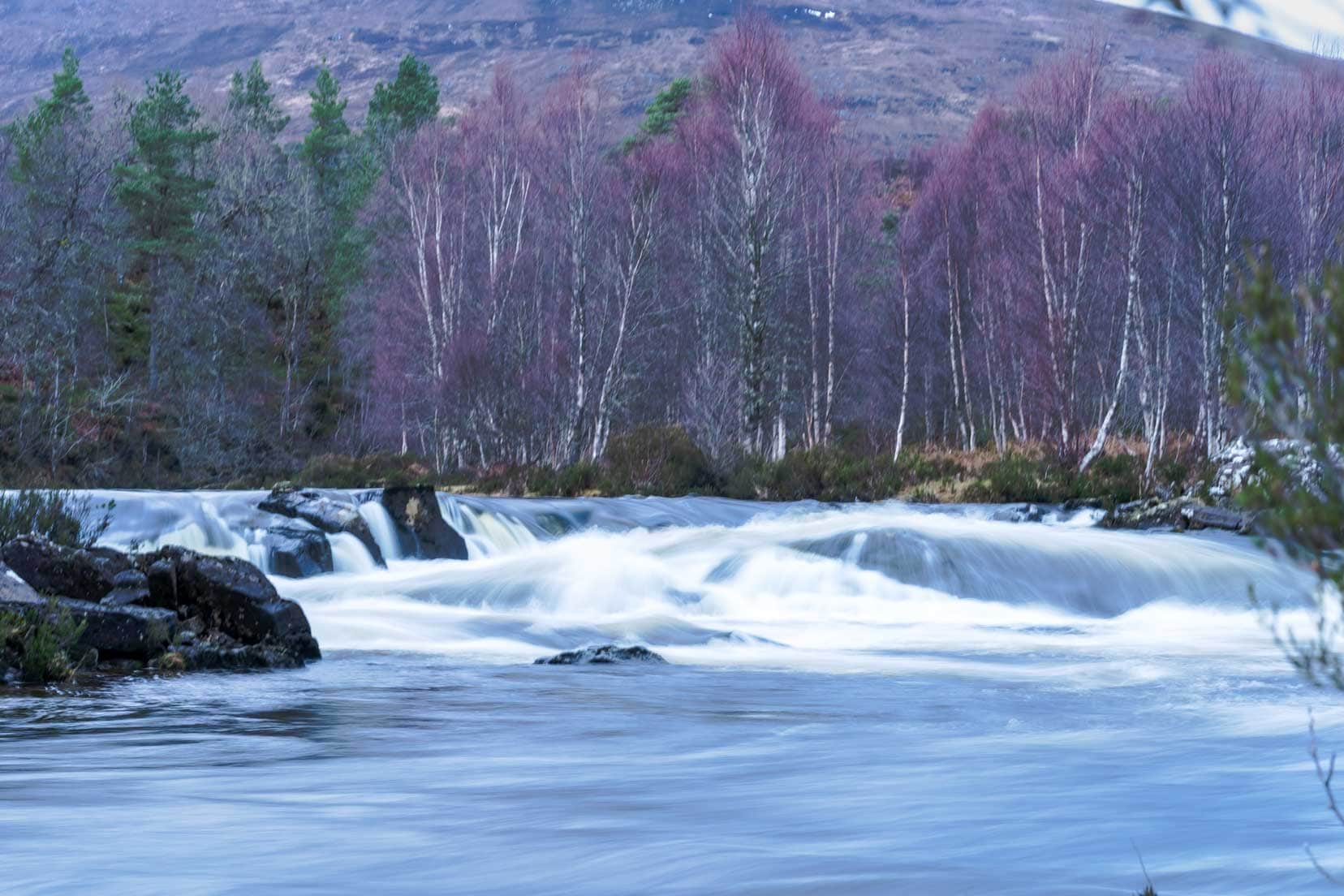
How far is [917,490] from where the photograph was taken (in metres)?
24.9

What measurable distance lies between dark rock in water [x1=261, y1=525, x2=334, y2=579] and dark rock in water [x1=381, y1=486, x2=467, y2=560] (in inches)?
58.0

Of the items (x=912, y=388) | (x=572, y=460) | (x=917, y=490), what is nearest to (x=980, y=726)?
(x=917, y=490)

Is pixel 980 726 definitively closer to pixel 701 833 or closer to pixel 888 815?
pixel 888 815

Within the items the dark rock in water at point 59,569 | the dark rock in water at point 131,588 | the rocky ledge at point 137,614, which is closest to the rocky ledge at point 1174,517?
the rocky ledge at point 137,614

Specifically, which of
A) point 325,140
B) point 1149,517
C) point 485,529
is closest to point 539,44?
point 325,140

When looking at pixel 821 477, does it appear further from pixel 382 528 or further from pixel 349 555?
pixel 349 555

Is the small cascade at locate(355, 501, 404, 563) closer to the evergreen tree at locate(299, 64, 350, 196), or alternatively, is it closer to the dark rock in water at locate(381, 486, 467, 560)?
the dark rock in water at locate(381, 486, 467, 560)

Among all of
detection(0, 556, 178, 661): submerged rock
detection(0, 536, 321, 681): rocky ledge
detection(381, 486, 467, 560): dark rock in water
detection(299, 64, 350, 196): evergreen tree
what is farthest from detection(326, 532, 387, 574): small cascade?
detection(299, 64, 350, 196): evergreen tree

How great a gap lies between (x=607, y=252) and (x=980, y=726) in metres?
23.9

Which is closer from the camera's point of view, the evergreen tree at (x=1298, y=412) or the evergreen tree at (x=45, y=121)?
the evergreen tree at (x=1298, y=412)

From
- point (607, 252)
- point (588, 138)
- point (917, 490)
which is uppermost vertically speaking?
point (588, 138)

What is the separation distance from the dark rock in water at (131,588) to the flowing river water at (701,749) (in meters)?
1.21

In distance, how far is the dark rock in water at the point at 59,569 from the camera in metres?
10.9

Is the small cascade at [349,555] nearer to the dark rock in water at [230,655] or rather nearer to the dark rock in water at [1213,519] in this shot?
the dark rock in water at [230,655]
